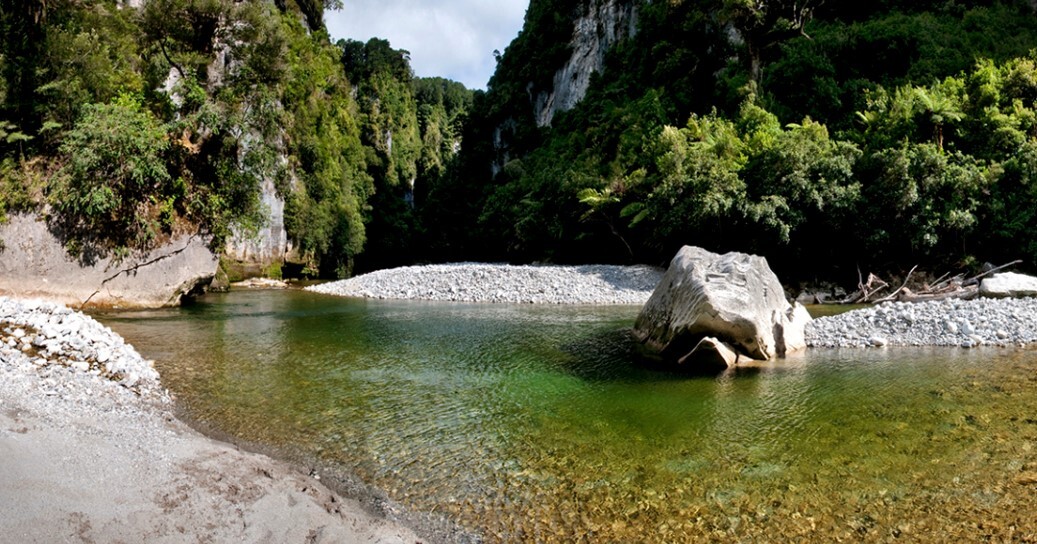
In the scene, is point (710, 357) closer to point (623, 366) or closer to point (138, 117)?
point (623, 366)

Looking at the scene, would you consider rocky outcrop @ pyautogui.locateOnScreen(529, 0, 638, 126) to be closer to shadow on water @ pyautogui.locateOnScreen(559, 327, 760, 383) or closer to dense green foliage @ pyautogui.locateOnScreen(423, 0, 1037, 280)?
dense green foliage @ pyautogui.locateOnScreen(423, 0, 1037, 280)

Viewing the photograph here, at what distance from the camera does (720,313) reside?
10547mm

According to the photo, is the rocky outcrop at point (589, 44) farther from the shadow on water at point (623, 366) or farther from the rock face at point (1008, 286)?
the shadow on water at point (623, 366)

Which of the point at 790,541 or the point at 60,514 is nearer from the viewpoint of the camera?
the point at 60,514

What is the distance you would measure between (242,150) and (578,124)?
3296cm

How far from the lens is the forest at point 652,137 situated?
17953 mm

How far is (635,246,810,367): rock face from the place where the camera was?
35.0 ft

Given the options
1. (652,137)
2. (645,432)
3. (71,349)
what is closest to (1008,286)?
(652,137)

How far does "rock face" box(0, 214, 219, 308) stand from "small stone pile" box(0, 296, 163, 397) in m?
7.52

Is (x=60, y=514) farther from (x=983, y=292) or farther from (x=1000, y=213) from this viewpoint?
(x=1000, y=213)

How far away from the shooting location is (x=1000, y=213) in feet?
74.5

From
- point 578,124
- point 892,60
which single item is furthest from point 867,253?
point 578,124

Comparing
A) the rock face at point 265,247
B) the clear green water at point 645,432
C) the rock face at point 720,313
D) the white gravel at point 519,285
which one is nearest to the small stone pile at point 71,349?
the clear green water at point 645,432

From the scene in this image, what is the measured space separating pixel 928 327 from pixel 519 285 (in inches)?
629
